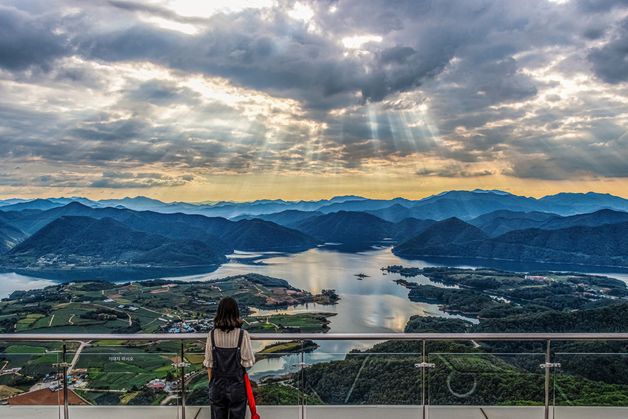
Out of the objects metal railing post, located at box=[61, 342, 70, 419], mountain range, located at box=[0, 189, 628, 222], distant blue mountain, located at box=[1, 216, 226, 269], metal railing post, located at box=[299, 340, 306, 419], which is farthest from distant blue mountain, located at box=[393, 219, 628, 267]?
metal railing post, located at box=[61, 342, 70, 419]

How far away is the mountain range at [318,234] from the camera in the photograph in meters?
61.1

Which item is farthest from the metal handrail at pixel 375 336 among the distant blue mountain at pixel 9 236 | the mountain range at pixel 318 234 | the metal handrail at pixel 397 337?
the distant blue mountain at pixel 9 236

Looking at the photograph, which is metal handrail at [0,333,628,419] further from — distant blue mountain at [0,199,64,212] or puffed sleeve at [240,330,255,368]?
distant blue mountain at [0,199,64,212]

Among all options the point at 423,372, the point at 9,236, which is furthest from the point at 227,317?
the point at 9,236

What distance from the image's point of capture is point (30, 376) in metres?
3.19

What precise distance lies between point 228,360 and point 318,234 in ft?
311

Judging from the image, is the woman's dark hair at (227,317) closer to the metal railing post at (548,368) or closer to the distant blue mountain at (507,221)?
the metal railing post at (548,368)

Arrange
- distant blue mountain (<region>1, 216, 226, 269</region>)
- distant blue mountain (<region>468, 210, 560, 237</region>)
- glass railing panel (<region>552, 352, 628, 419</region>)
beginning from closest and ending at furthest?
glass railing panel (<region>552, 352, 628, 419</region>), distant blue mountain (<region>1, 216, 226, 269</region>), distant blue mountain (<region>468, 210, 560, 237</region>)

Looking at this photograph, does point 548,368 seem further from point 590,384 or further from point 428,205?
point 428,205

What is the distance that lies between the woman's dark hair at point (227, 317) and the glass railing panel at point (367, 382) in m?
0.86

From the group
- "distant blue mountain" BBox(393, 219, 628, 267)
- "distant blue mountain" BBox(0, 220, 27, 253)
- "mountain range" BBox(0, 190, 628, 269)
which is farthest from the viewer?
"distant blue mountain" BBox(0, 220, 27, 253)

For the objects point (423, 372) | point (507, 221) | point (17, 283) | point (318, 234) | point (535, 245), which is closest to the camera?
point (423, 372)

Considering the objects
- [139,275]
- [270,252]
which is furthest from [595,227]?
[139,275]

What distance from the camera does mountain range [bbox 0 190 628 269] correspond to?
61094mm
